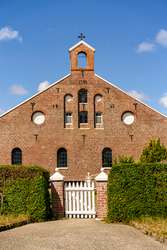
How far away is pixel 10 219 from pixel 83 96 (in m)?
23.1

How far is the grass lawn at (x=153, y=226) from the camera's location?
445 inches

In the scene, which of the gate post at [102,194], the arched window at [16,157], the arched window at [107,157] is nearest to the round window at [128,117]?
the arched window at [107,157]

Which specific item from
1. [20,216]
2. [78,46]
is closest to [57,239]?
[20,216]

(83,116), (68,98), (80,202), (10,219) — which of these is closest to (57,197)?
(80,202)

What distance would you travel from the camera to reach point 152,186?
52.3 ft

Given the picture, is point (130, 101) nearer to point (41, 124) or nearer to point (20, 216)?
point (41, 124)

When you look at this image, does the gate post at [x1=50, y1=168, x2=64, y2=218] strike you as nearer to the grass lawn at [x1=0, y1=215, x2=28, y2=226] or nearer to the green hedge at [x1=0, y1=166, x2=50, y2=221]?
the green hedge at [x1=0, y1=166, x2=50, y2=221]

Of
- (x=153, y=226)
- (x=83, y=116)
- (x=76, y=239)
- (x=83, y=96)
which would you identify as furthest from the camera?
(x=83, y=96)

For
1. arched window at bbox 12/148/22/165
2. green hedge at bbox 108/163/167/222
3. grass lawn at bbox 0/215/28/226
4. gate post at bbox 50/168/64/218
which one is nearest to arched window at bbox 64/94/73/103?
arched window at bbox 12/148/22/165

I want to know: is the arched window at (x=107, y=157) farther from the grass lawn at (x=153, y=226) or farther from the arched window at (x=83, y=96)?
the grass lawn at (x=153, y=226)

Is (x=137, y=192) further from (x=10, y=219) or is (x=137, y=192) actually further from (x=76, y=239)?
(x=76, y=239)

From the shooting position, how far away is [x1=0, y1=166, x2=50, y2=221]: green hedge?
54.3ft

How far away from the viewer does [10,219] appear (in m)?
15.3

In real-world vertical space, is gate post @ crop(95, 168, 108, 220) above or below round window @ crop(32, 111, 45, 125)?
below
